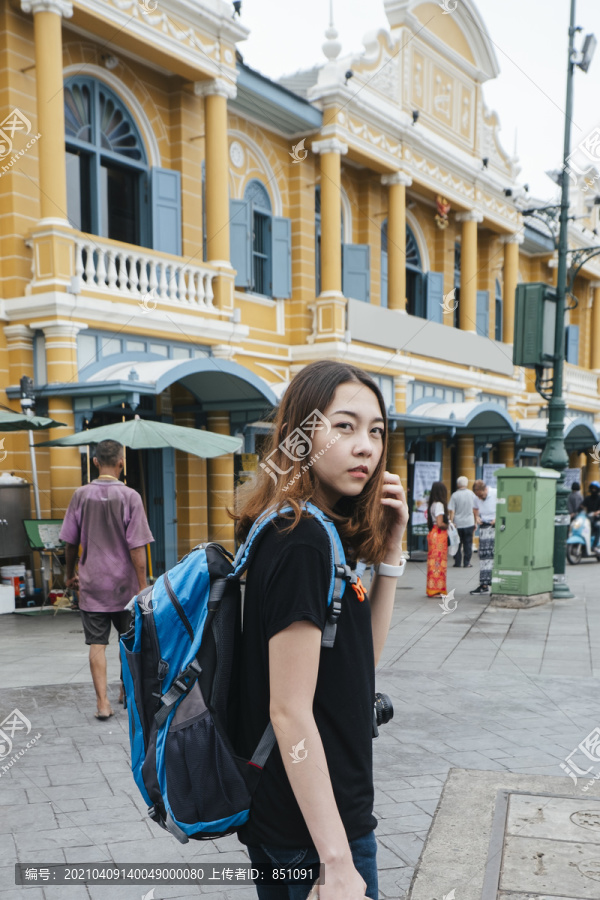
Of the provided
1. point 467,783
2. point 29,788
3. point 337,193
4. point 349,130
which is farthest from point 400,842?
point 349,130

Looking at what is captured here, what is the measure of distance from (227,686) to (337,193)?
13.7 m

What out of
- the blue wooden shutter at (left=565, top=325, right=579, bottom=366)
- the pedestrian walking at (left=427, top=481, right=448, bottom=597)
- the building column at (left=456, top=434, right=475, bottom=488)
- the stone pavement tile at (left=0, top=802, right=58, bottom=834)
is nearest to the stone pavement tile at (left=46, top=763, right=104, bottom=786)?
the stone pavement tile at (left=0, top=802, right=58, bottom=834)

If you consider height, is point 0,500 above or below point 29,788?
above

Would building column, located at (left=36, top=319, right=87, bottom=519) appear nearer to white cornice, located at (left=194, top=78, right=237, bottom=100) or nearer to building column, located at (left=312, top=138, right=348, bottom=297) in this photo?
white cornice, located at (left=194, top=78, right=237, bottom=100)

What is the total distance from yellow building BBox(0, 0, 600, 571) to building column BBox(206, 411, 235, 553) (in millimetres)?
37

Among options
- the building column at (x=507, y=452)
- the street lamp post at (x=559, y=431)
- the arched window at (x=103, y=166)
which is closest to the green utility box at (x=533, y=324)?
the street lamp post at (x=559, y=431)

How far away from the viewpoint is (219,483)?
12.9 m

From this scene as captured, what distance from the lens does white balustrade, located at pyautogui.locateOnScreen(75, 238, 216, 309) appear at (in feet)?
33.2

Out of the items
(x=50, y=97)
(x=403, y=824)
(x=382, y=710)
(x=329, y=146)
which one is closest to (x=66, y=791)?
(x=403, y=824)

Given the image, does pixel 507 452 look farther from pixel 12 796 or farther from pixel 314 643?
pixel 314 643

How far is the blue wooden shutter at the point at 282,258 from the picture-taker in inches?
558

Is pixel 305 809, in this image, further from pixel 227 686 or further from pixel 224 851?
pixel 224 851

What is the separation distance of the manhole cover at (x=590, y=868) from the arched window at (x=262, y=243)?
40.3 feet

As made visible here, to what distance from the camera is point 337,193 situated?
14297 millimetres
